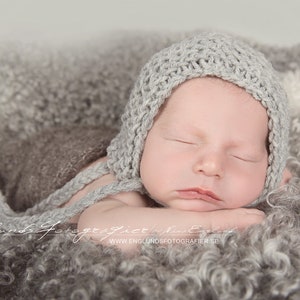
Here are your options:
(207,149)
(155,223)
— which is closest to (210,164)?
(207,149)

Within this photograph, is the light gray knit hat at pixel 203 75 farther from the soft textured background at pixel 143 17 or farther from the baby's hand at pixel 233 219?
the soft textured background at pixel 143 17

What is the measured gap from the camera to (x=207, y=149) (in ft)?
4.01

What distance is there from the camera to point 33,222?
1340mm

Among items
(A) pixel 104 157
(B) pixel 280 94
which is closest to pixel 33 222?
(A) pixel 104 157

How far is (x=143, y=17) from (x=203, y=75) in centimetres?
58

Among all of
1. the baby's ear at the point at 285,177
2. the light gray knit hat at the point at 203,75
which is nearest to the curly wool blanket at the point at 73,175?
the baby's ear at the point at 285,177

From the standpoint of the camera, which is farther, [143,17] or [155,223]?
[143,17]

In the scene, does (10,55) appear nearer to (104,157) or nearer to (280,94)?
(104,157)

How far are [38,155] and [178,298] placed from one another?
0.78m

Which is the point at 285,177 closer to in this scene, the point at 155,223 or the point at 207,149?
the point at 207,149

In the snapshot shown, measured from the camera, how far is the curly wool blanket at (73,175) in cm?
94

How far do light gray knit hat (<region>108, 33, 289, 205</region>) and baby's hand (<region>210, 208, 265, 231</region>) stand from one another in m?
0.16

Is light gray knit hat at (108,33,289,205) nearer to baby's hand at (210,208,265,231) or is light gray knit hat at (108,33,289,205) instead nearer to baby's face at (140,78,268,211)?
baby's face at (140,78,268,211)

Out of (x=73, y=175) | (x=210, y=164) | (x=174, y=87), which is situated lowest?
(x=73, y=175)
